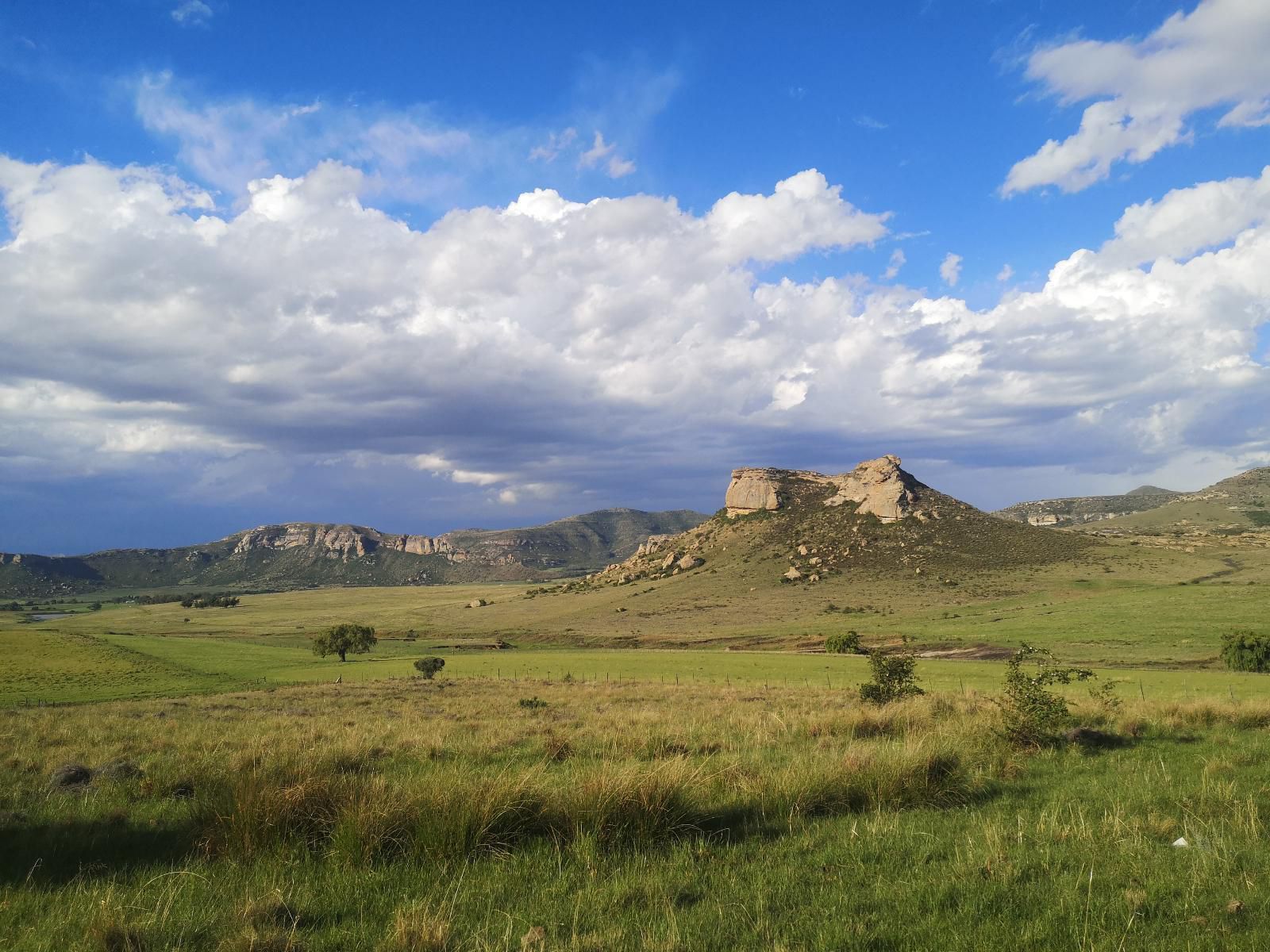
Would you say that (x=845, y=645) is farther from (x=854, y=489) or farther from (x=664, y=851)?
(x=854, y=489)

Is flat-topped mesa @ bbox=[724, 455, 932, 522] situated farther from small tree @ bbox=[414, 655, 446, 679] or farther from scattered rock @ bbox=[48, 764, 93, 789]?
scattered rock @ bbox=[48, 764, 93, 789]

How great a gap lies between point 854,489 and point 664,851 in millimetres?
155436

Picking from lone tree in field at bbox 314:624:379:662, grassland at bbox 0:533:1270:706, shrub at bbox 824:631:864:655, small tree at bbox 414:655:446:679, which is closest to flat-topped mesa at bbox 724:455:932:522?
grassland at bbox 0:533:1270:706

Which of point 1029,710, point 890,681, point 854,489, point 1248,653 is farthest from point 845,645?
point 854,489

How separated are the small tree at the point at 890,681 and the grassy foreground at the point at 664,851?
37.5ft

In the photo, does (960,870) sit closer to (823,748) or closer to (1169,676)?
(823,748)

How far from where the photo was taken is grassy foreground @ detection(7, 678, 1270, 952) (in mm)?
4969

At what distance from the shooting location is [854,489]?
506 feet

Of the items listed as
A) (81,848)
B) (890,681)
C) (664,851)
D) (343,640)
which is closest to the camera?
(664,851)

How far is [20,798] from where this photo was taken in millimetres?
9758

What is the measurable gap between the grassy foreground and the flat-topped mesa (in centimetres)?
13225

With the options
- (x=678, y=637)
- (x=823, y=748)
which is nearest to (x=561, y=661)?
(x=678, y=637)

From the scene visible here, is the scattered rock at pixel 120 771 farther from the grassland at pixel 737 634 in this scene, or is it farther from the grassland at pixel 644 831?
the grassland at pixel 737 634

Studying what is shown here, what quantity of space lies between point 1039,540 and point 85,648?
134 meters
